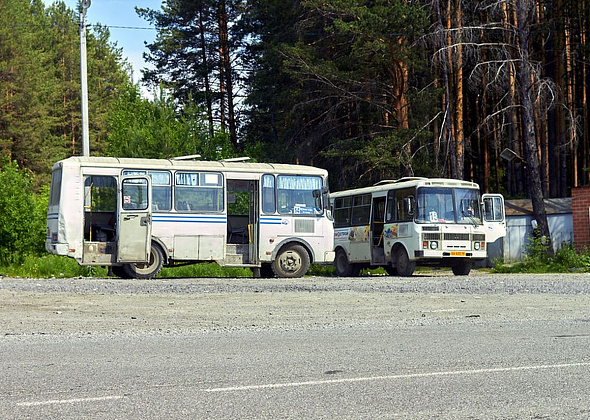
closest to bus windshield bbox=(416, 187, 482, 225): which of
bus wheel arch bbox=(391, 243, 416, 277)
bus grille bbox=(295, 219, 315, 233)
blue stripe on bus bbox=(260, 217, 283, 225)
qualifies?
bus wheel arch bbox=(391, 243, 416, 277)

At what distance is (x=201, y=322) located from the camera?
1324cm

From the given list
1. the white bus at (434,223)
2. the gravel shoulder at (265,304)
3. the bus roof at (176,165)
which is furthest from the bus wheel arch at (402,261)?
the gravel shoulder at (265,304)

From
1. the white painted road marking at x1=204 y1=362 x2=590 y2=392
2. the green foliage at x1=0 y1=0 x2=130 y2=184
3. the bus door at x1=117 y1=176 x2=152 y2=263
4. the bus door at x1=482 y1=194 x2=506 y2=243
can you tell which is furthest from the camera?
the green foliage at x1=0 y1=0 x2=130 y2=184

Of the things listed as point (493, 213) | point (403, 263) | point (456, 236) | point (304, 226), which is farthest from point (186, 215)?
point (493, 213)

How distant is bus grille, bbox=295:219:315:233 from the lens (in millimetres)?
25050

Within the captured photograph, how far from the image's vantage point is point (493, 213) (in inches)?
1084

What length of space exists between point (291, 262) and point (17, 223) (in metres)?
9.07

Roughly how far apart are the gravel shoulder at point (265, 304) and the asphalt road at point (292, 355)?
5cm

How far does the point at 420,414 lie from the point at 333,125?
36.9 meters

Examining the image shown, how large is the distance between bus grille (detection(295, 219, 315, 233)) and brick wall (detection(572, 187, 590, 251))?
508 inches

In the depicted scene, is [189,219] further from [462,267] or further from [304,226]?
[462,267]

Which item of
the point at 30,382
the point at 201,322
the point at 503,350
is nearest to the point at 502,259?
the point at 201,322

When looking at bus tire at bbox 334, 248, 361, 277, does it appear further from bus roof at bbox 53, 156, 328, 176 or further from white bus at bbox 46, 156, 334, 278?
bus roof at bbox 53, 156, 328, 176

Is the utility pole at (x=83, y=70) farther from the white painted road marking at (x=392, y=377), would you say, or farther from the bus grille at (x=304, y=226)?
the white painted road marking at (x=392, y=377)
